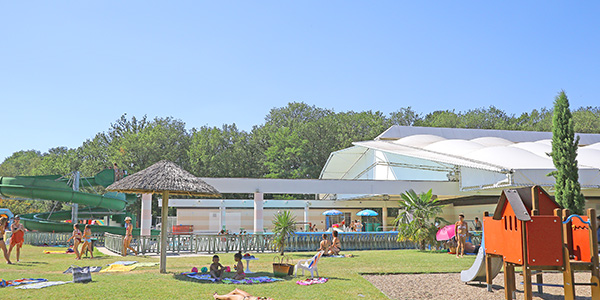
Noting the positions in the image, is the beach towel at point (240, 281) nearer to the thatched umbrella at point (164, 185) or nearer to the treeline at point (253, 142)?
the thatched umbrella at point (164, 185)

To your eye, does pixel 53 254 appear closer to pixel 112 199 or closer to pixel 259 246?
pixel 259 246

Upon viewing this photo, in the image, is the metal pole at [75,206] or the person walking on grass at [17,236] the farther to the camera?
the metal pole at [75,206]

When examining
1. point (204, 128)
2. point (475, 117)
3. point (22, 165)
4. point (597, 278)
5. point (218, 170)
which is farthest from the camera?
point (22, 165)

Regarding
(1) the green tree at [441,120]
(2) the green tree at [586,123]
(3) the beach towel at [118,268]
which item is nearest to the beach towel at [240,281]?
(3) the beach towel at [118,268]

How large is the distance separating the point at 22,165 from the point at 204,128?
62.8 metres

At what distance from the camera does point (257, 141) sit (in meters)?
61.9

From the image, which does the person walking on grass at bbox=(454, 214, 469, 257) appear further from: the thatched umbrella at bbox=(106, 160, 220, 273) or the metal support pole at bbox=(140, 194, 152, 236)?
the metal support pole at bbox=(140, 194, 152, 236)

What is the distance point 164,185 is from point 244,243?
9.26m

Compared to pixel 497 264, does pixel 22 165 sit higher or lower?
higher

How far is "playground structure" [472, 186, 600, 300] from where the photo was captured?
27.0ft

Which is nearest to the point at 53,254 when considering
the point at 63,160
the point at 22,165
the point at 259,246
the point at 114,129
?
the point at 259,246

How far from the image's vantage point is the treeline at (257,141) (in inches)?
2146

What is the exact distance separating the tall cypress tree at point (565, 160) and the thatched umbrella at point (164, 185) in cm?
1575

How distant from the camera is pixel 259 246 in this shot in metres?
21.4
